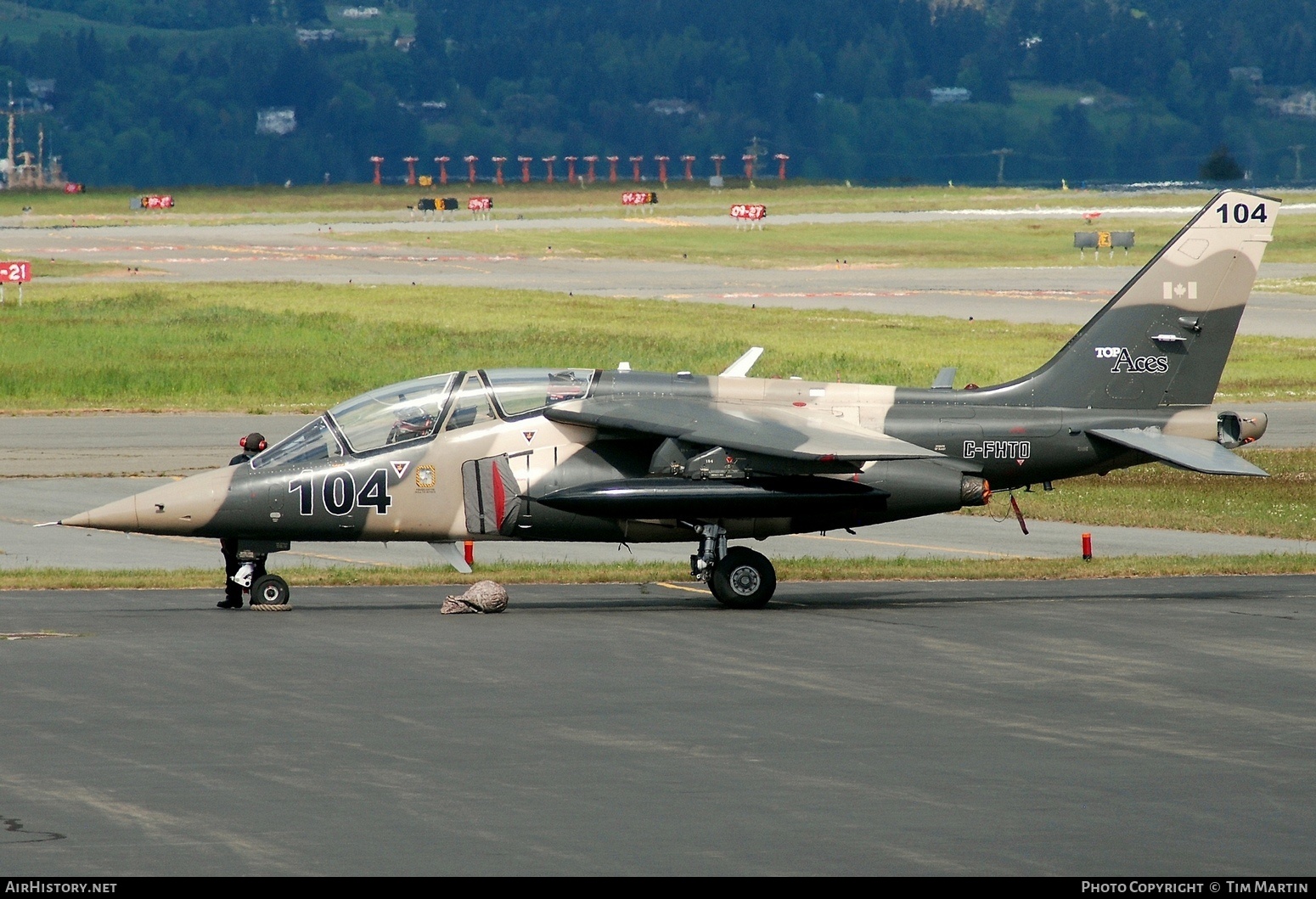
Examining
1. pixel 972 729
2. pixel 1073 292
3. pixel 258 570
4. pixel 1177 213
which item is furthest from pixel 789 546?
pixel 1177 213

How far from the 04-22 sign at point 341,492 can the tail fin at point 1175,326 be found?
25.7 ft

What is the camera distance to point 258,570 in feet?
71.6

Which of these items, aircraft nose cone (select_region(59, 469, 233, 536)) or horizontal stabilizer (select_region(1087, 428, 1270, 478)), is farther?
horizontal stabilizer (select_region(1087, 428, 1270, 478))

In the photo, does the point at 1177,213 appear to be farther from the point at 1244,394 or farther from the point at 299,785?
the point at 299,785

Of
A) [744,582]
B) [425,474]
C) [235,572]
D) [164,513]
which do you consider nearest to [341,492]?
[425,474]

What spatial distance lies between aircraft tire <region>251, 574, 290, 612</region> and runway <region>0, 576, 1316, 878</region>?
1.50ft

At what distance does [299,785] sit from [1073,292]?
73.3m

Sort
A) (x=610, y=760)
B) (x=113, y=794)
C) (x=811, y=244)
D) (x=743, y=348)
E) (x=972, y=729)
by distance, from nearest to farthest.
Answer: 1. (x=113, y=794)
2. (x=610, y=760)
3. (x=972, y=729)
4. (x=743, y=348)
5. (x=811, y=244)

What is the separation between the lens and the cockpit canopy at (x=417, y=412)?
70.7ft

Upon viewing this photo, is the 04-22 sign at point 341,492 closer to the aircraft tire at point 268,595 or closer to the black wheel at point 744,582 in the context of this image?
the aircraft tire at point 268,595

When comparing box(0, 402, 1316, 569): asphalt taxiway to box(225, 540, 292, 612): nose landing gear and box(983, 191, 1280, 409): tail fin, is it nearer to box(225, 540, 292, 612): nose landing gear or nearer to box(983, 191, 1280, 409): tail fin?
box(225, 540, 292, 612): nose landing gear

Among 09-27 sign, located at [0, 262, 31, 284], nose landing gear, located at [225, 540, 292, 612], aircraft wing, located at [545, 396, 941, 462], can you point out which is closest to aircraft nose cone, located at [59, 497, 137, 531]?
nose landing gear, located at [225, 540, 292, 612]

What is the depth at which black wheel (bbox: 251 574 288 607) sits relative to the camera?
21.7 meters

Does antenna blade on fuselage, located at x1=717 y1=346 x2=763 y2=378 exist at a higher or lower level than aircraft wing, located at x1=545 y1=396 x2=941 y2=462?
higher
